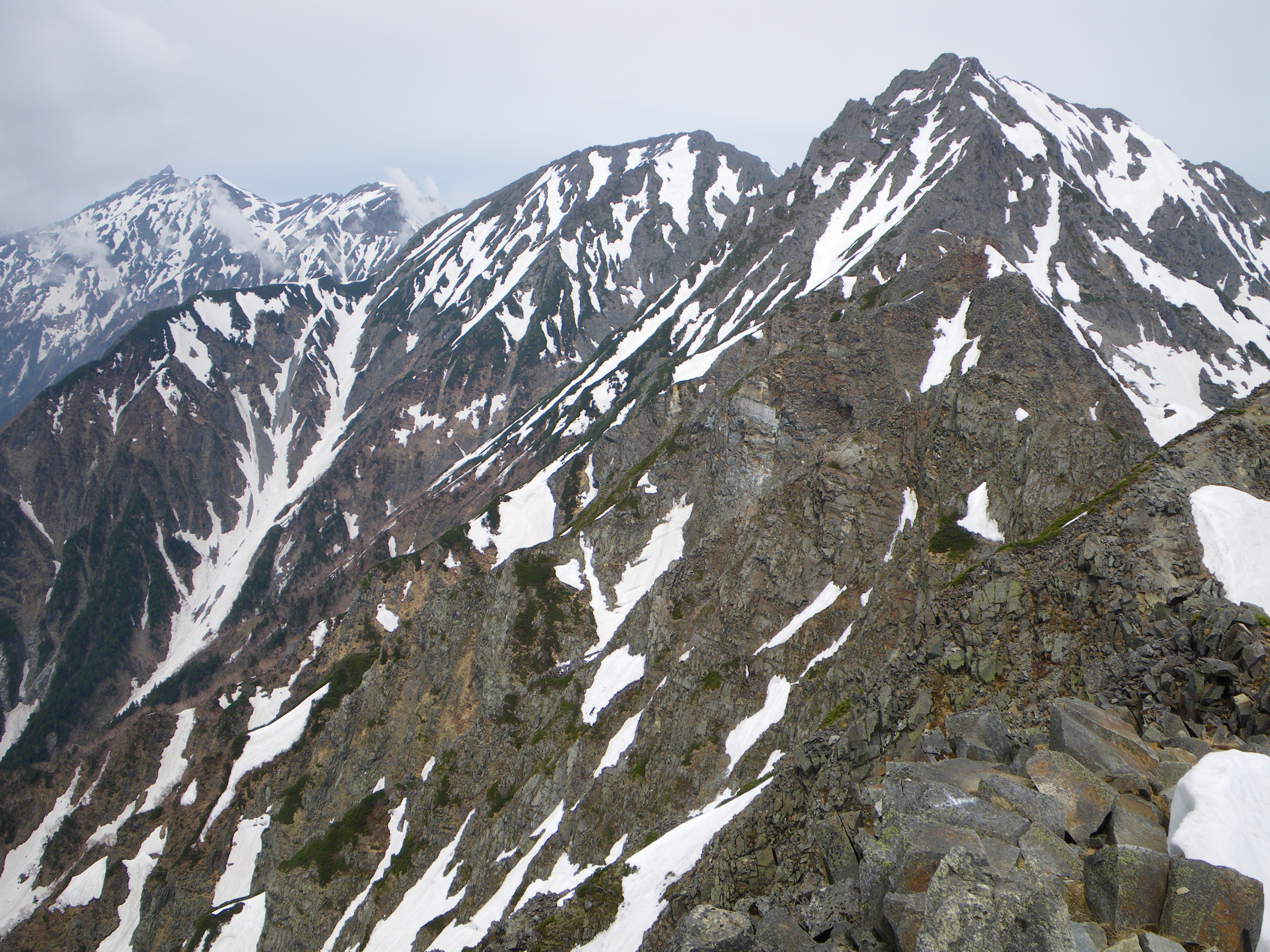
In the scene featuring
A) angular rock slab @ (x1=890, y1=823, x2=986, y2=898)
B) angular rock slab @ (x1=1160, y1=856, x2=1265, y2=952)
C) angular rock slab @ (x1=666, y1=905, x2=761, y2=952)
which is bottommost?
angular rock slab @ (x1=1160, y1=856, x2=1265, y2=952)

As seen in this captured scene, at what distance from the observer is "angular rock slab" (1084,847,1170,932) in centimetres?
838

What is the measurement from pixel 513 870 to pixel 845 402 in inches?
1680

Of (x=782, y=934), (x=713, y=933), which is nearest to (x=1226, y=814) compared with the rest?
(x=782, y=934)

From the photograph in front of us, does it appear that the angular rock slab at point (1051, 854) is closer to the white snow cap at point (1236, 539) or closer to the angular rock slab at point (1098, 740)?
the angular rock slab at point (1098, 740)

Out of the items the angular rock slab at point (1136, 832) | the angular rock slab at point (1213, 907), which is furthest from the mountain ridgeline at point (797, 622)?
the angular rock slab at point (1213, 907)

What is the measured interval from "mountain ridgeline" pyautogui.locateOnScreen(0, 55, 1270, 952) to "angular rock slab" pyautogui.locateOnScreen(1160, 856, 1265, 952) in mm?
715

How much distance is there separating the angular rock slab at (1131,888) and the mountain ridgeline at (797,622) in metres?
0.19

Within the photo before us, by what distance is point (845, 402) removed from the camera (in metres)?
61.6

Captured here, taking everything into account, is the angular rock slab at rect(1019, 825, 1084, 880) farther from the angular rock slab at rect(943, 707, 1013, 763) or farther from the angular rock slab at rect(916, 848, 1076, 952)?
the angular rock slab at rect(943, 707, 1013, 763)

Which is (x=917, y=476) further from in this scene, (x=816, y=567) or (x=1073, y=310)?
(x=1073, y=310)

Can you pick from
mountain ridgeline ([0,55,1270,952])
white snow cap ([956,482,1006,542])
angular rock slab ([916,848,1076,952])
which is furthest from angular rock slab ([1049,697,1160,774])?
white snow cap ([956,482,1006,542])

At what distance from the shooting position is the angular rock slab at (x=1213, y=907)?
7.99 metres

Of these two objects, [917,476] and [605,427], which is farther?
[605,427]

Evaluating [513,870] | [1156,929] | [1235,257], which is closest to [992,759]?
[1156,929]
